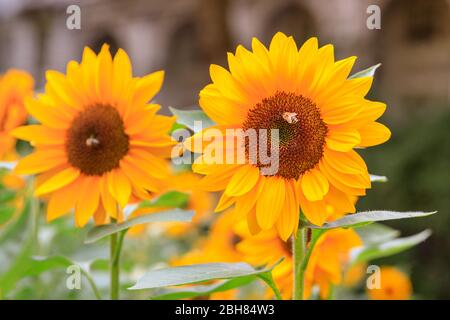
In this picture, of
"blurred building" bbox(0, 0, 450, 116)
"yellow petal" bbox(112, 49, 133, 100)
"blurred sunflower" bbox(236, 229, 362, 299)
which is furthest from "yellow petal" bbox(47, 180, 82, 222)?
"blurred building" bbox(0, 0, 450, 116)

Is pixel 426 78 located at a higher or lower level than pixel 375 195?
higher

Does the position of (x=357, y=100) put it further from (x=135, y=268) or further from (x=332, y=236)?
(x=135, y=268)

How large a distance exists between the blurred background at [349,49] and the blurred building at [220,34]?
0.6 inches

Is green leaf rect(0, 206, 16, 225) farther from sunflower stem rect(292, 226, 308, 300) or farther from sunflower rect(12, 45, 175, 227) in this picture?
sunflower stem rect(292, 226, 308, 300)

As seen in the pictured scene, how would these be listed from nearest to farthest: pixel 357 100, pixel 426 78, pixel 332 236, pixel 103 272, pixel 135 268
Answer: pixel 357 100 < pixel 332 236 < pixel 103 272 < pixel 135 268 < pixel 426 78

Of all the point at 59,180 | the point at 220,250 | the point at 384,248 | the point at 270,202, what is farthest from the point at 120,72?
the point at 220,250

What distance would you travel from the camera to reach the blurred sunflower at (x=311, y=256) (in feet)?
3.28

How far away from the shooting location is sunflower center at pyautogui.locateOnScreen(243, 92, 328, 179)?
77cm

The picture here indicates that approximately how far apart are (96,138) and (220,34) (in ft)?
16.0

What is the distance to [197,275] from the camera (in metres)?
0.75

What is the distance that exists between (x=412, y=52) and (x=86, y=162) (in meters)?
8.22

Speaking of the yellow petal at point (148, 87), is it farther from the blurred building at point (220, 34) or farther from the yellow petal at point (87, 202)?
the blurred building at point (220, 34)
